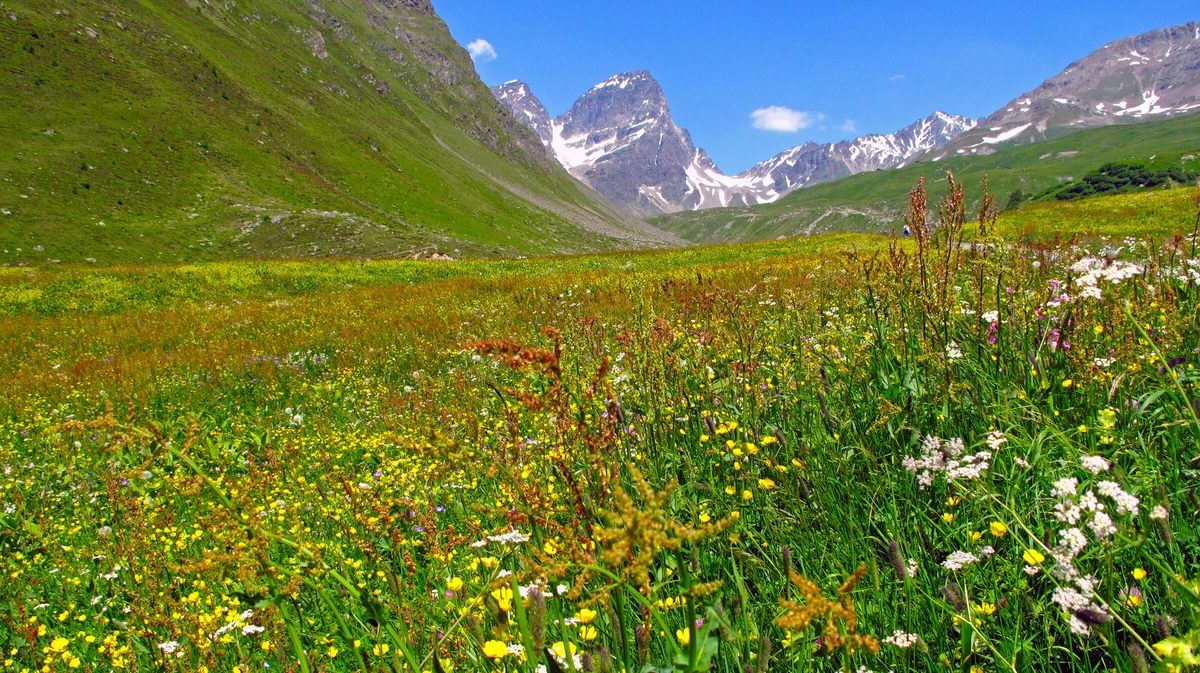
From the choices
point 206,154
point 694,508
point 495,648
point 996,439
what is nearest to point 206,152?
point 206,154

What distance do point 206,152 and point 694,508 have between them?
81124 mm

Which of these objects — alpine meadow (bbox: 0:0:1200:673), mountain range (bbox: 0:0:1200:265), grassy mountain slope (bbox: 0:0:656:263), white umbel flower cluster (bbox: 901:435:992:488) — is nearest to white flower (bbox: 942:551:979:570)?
alpine meadow (bbox: 0:0:1200:673)

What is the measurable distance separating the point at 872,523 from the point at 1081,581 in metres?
1.50

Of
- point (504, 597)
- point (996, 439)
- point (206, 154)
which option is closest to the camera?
point (504, 597)

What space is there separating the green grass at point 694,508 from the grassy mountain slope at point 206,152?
4860cm

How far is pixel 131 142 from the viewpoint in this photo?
59.8 m

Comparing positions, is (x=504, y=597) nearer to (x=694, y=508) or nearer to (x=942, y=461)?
Answer: (x=694, y=508)

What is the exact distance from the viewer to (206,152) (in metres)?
66.3

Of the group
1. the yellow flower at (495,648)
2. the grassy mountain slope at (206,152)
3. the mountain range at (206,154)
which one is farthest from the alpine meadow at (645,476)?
the grassy mountain slope at (206,152)

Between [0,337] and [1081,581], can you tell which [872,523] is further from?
[0,337]

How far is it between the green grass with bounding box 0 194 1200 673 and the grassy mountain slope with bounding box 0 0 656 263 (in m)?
48.6

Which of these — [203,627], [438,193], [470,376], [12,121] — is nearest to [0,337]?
[470,376]

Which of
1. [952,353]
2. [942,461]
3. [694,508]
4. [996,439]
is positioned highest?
[952,353]

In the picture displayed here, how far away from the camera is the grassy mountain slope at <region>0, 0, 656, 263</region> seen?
1989 inches
